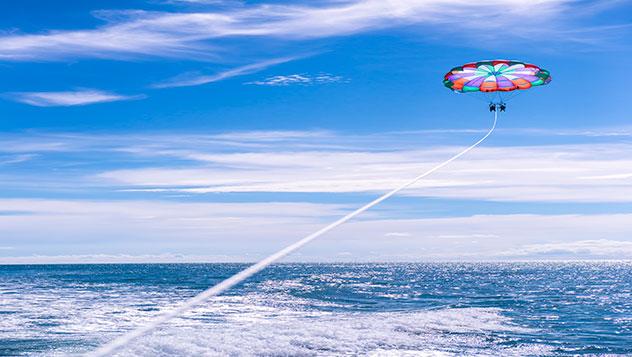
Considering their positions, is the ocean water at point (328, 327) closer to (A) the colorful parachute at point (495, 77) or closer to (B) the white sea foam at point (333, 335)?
(B) the white sea foam at point (333, 335)

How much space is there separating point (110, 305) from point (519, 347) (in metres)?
29.6

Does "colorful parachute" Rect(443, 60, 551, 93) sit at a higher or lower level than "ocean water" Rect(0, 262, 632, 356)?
higher

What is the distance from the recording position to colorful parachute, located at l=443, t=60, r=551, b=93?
33062 mm

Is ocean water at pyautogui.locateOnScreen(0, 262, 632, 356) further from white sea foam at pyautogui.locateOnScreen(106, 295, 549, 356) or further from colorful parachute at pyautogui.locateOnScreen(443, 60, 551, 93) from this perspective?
colorful parachute at pyautogui.locateOnScreen(443, 60, 551, 93)

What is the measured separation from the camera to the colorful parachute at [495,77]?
33.1 metres

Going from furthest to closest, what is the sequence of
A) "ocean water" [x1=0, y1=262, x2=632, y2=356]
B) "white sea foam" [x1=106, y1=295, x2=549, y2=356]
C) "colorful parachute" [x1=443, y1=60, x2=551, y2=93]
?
"colorful parachute" [x1=443, y1=60, x2=551, y2=93] < "ocean water" [x1=0, y1=262, x2=632, y2=356] < "white sea foam" [x1=106, y1=295, x2=549, y2=356]

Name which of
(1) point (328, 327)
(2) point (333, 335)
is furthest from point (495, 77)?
(2) point (333, 335)

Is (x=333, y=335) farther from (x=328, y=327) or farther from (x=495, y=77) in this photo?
(x=495, y=77)

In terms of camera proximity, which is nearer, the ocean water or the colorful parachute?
the ocean water

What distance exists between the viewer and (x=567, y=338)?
100 feet

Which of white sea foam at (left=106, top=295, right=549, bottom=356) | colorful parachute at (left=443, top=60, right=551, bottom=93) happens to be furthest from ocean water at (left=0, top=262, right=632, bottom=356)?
colorful parachute at (left=443, top=60, right=551, bottom=93)

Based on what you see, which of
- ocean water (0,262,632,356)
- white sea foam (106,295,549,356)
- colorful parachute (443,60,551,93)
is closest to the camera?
white sea foam (106,295,549,356)

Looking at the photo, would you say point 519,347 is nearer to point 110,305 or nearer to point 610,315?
point 610,315

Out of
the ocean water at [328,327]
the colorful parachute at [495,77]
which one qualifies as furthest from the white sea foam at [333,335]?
the colorful parachute at [495,77]
